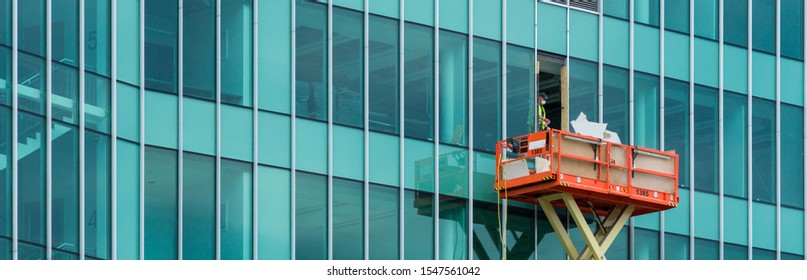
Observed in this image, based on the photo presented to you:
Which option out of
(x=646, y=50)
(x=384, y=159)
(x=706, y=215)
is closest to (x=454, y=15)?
(x=384, y=159)

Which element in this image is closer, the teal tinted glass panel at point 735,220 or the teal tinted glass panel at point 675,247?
the teal tinted glass panel at point 675,247

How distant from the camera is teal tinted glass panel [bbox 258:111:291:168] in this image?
142 feet

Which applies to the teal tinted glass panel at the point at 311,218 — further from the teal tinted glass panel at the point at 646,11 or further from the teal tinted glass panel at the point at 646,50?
the teal tinted glass panel at the point at 646,11

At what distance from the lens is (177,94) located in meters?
42.4

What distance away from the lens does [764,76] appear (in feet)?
172

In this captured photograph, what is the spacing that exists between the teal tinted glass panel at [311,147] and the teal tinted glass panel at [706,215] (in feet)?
37.0

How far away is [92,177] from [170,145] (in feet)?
6.99

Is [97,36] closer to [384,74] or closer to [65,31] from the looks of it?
[65,31]

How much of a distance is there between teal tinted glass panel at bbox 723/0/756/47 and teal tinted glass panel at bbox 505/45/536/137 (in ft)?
21.9

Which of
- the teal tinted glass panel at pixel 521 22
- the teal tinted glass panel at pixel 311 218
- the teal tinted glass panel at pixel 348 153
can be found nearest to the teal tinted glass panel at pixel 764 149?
the teal tinted glass panel at pixel 521 22

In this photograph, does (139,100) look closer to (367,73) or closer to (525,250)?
(367,73)

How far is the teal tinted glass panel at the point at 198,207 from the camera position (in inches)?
1655

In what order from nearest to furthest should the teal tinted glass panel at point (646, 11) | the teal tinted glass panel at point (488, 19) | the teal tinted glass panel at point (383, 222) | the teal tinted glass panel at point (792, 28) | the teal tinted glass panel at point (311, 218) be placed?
1. the teal tinted glass panel at point (311, 218)
2. the teal tinted glass panel at point (383, 222)
3. the teal tinted glass panel at point (488, 19)
4. the teal tinted glass panel at point (646, 11)
5. the teal tinted glass panel at point (792, 28)

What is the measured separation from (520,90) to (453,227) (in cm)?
409
